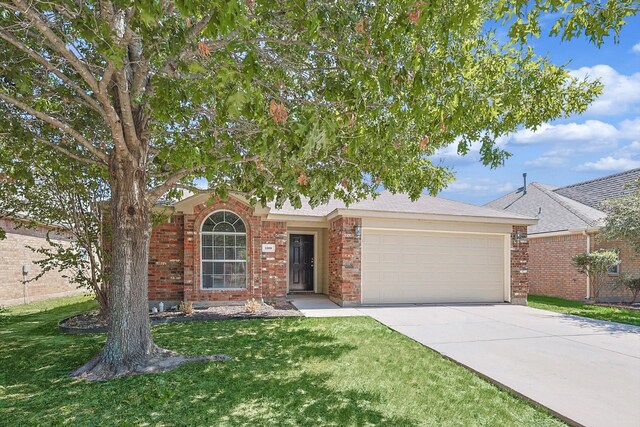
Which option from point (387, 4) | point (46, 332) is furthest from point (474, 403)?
point (46, 332)

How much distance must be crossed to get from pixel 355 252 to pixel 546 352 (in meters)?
5.72

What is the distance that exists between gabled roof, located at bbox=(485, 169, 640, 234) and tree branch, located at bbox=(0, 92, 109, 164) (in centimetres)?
1507

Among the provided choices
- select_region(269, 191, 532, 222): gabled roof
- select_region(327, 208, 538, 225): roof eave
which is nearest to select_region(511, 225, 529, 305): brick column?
select_region(327, 208, 538, 225): roof eave

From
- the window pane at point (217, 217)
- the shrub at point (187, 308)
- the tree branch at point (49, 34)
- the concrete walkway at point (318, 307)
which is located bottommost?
the concrete walkway at point (318, 307)

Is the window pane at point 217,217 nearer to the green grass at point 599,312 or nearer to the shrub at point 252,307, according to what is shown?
the shrub at point 252,307

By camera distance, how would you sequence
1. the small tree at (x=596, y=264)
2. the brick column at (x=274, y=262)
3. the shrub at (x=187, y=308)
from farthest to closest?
the small tree at (x=596, y=264), the brick column at (x=274, y=262), the shrub at (x=187, y=308)

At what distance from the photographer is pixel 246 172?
6355mm

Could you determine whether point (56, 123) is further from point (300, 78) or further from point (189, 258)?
point (189, 258)

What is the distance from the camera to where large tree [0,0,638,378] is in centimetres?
375

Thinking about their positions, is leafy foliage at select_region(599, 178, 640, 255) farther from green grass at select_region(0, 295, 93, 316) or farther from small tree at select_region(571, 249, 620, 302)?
green grass at select_region(0, 295, 93, 316)

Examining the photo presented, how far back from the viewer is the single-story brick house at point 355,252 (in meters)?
10.6

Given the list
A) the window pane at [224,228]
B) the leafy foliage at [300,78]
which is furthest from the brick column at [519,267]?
the window pane at [224,228]

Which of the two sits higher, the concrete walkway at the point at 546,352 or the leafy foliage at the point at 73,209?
the leafy foliage at the point at 73,209

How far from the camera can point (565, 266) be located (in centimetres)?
1459
